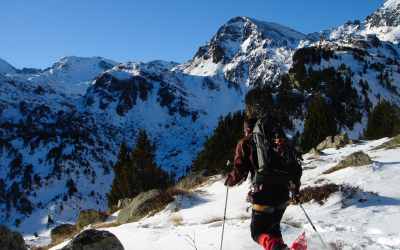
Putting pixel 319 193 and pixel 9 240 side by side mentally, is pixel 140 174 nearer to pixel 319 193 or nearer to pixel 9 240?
pixel 9 240

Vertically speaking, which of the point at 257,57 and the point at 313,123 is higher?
the point at 257,57

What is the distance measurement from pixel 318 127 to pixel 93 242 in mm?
30285

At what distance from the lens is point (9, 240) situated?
27.8 ft

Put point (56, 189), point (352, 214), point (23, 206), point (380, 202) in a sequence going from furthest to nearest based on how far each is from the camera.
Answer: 1. point (56, 189)
2. point (23, 206)
3. point (380, 202)
4. point (352, 214)

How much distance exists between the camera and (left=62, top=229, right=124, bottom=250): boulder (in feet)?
14.9

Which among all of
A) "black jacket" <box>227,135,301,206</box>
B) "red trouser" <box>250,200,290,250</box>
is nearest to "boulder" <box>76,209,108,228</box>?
"black jacket" <box>227,135,301,206</box>

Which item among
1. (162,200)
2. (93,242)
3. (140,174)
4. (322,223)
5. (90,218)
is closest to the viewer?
(93,242)

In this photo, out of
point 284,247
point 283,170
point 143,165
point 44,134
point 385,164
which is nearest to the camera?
point 284,247

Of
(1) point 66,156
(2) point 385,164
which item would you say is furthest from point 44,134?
(2) point 385,164

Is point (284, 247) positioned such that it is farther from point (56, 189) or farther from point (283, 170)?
point (56, 189)

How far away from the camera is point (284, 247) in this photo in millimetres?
3178

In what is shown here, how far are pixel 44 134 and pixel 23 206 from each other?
67.1 m

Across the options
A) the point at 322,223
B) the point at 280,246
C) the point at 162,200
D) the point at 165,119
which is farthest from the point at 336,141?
the point at 165,119

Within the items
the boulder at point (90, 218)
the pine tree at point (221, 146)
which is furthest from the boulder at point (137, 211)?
the pine tree at point (221, 146)
